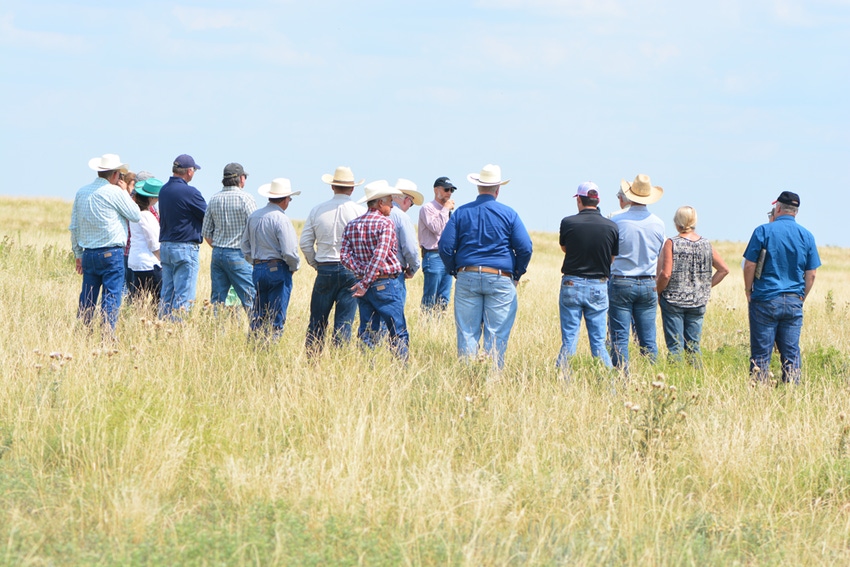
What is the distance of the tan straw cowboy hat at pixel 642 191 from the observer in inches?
356

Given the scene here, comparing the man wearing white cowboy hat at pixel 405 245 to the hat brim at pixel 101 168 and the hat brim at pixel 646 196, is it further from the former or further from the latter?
the hat brim at pixel 101 168

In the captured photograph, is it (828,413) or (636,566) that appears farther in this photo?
(828,413)

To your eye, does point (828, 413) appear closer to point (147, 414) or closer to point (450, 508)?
point (450, 508)

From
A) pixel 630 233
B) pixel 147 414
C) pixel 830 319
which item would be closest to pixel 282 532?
pixel 147 414

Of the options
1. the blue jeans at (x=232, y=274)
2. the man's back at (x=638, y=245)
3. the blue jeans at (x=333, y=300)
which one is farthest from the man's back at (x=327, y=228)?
the man's back at (x=638, y=245)

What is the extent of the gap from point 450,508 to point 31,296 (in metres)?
8.90

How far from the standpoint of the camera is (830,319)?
14.5 metres

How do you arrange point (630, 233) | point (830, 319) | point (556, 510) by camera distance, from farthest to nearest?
point (830, 319) → point (630, 233) → point (556, 510)

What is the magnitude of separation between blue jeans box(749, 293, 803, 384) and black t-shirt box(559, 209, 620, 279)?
149cm

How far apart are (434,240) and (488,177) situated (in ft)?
14.4

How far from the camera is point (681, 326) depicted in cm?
960

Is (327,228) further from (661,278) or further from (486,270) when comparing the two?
(661,278)

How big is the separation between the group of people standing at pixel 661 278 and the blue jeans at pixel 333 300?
214 centimetres

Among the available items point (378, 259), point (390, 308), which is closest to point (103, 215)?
point (378, 259)
